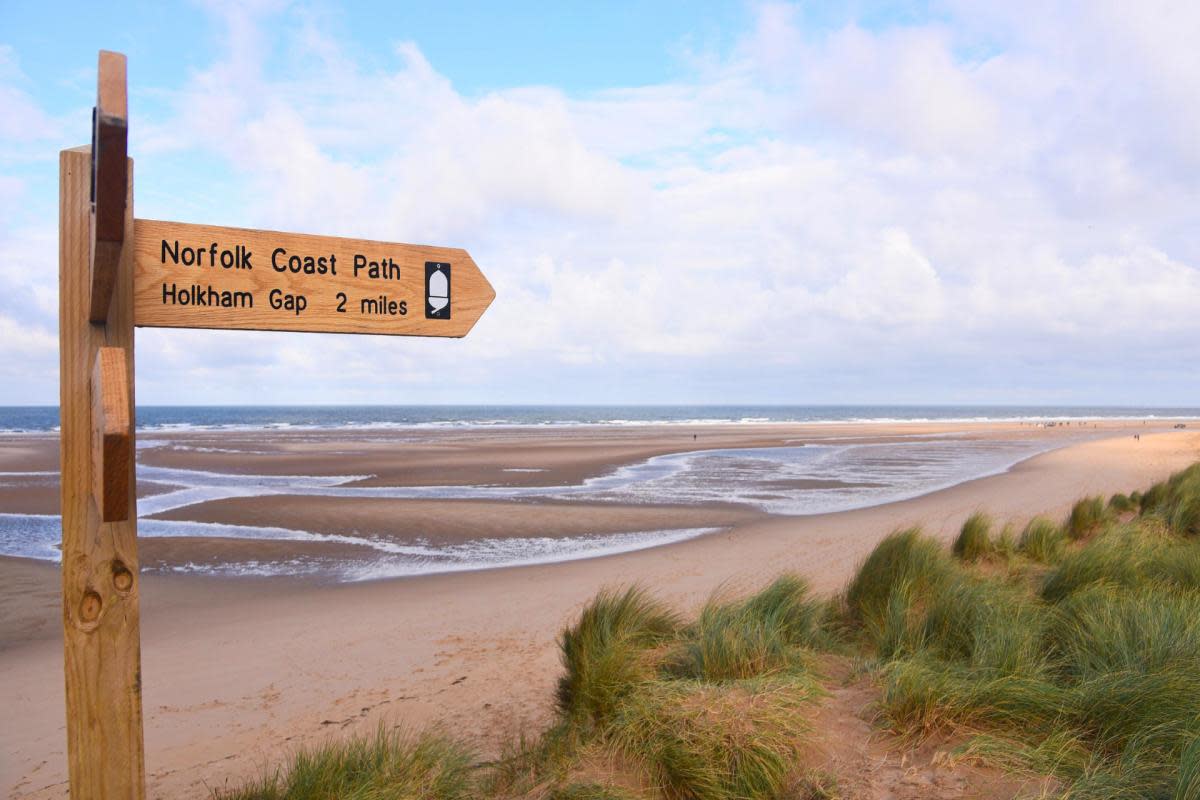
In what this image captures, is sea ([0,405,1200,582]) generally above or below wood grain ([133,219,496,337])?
below

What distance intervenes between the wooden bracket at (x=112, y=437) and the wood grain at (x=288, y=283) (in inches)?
22.9

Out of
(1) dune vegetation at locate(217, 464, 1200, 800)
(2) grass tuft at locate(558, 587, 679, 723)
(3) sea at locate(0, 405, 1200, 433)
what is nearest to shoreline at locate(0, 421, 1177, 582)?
(2) grass tuft at locate(558, 587, 679, 723)

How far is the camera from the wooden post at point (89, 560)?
7.89 ft

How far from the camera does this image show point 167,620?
8328 mm

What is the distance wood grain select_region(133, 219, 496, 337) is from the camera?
2.60 metres

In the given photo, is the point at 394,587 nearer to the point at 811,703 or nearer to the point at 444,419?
the point at 811,703

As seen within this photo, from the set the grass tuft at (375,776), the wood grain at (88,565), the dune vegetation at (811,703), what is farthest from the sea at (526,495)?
the wood grain at (88,565)

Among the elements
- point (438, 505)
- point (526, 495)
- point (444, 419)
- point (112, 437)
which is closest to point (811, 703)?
point (112, 437)

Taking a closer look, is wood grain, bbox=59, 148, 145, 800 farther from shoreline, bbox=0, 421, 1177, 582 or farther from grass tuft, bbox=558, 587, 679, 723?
shoreline, bbox=0, 421, 1177, 582

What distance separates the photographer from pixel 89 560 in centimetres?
244

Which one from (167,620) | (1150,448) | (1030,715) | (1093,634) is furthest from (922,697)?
(1150,448)

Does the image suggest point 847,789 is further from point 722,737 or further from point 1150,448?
point 1150,448

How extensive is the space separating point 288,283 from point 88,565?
1123mm

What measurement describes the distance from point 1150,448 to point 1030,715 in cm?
3625
